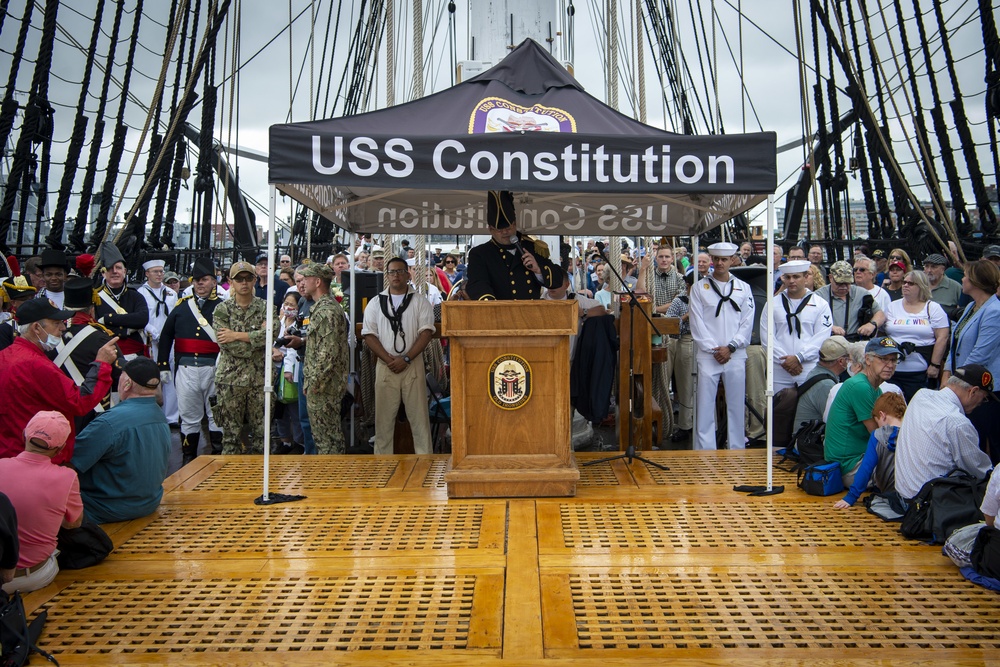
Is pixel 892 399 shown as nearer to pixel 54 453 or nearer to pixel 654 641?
pixel 654 641

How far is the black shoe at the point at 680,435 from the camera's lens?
26.7 feet

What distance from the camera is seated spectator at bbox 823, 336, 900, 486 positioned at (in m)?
5.00

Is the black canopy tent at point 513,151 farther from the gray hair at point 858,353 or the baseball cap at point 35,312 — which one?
the baseball cap at point 35,312

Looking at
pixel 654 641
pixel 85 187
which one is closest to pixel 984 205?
pixel 654 641

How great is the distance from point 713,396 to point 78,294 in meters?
4.92

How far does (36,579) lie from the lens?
3760 mm

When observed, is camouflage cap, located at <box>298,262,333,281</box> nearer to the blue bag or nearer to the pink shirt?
the pink shirt

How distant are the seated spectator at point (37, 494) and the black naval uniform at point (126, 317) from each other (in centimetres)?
390

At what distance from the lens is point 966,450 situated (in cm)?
439

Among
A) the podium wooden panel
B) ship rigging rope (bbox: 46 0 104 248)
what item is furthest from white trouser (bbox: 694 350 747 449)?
ship rigging rope (bbox: 46 0 104 248)

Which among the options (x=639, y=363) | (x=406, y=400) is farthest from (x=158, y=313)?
(x=639, y=363)

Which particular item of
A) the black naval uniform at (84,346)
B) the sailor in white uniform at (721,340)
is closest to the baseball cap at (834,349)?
the sailor in white uniform at (721,340)

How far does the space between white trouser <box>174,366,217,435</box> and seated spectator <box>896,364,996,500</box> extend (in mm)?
5706

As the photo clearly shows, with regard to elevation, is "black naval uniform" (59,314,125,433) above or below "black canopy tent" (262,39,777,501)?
below
